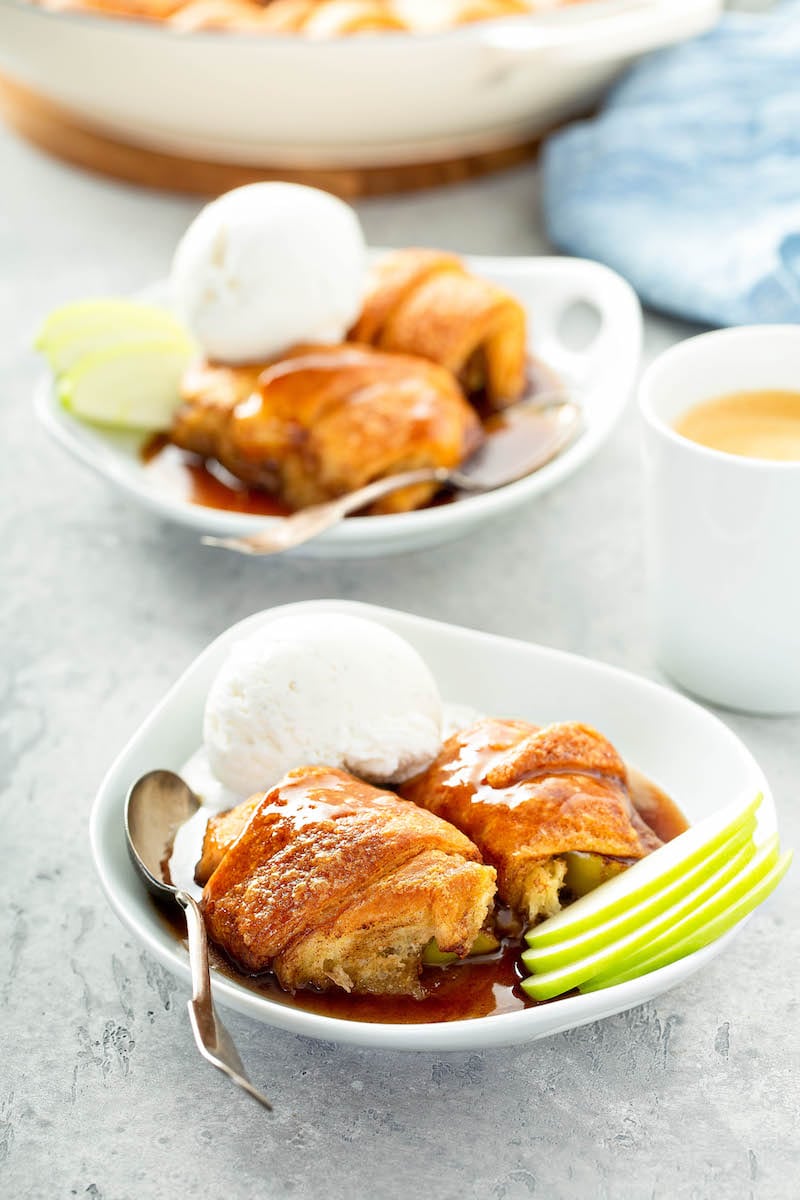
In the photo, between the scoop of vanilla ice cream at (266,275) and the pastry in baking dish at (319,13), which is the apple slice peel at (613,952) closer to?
the scoop of vanilla ice cream at (266,275)

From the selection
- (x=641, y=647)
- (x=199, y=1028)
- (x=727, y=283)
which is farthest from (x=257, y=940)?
(x=727, y=283)

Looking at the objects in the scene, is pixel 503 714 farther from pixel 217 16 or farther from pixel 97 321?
pixel 217 16

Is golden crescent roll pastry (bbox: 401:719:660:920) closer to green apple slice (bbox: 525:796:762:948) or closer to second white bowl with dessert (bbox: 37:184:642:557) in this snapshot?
green apple slice (bbox: 525:796:762:948)

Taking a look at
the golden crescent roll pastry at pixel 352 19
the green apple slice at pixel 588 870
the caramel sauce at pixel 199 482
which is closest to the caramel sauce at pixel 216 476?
the caramel sauce at pixel 199 482

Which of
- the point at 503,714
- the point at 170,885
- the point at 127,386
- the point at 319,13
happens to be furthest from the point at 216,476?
the point at 319,13

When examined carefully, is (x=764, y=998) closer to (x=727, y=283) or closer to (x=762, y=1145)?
(x=762, y=1145)

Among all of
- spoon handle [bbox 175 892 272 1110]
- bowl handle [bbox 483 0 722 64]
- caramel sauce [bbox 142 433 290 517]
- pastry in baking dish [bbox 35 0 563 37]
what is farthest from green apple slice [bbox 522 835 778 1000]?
pastry in baking dish [bbox 35 0 563 37]

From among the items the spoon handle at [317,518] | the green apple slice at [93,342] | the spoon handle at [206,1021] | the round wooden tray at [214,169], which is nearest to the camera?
the spoon handle at [206,1021]

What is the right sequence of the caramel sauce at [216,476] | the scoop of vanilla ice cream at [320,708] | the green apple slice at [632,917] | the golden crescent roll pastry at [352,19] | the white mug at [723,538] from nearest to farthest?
1. the green apple slice at [632,917]
2. the scoop of vanilla ice cream at [320,708]
3. the white mug at [723,538]
4. the caramel sauce at [216,476]
5. the golden crescent roll pastry at [352,19]
